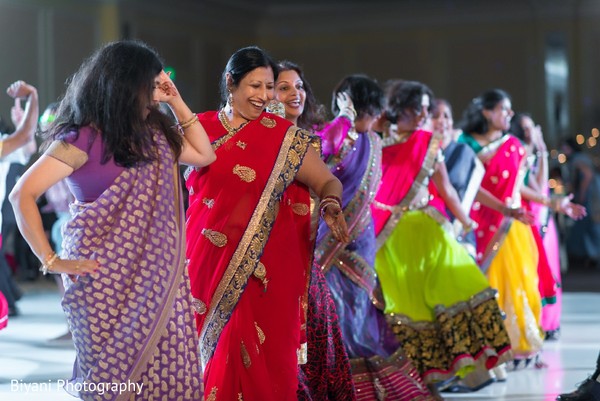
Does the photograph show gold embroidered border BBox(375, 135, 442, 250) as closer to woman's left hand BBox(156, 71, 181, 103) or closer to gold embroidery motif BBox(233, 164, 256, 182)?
gold embroidery motif BBox(233, 164, 256, 182)

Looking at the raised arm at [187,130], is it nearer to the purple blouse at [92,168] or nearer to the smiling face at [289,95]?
the purple blouse at [92,168]

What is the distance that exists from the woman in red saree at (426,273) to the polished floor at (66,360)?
0.87 ft

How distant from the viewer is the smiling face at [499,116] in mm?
6414

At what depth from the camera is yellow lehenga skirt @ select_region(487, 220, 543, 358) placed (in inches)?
237

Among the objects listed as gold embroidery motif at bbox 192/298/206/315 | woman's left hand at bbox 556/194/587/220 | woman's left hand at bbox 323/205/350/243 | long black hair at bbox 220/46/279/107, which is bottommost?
gold embroidery motif at bbox 192/298/206/315

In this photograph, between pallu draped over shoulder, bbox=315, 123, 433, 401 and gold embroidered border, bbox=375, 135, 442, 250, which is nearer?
pallu draped over shoulder, bbox=315, 123, 433, 401

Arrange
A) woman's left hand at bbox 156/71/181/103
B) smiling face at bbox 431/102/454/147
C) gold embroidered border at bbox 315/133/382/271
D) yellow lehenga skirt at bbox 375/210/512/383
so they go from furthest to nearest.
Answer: smiling face at bbox 431/102/454/147
yellow lehenga skirt at bbox 375/210/512/383
gold embroidered border at bbox 315/133/382/271
woman's left hand at bbox 156/71/181/103

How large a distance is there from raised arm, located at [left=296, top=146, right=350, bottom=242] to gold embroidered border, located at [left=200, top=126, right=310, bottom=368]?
0.03 meters

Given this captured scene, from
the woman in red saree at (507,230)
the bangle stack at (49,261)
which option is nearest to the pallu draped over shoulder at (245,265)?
the bangle stack at (49,261)

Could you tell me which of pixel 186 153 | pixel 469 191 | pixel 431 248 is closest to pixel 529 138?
pixel 469 191

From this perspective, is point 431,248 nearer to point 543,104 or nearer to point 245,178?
point 245,178

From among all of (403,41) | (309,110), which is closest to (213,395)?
(309,110)

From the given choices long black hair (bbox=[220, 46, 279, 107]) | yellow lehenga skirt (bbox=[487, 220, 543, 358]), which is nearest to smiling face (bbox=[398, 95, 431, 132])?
yellow lehenga skirt (bbox=[487, 220, 543, 358])

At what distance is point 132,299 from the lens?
120 inches
